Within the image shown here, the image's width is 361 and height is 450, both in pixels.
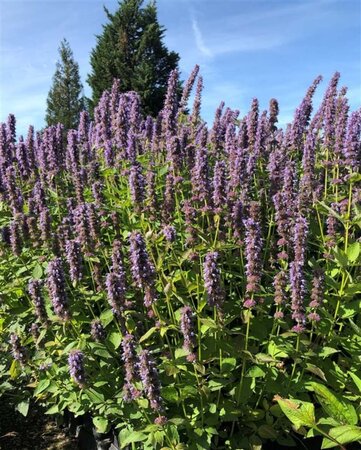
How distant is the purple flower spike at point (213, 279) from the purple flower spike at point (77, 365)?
1.02 metres

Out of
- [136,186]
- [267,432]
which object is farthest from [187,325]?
[136,186]

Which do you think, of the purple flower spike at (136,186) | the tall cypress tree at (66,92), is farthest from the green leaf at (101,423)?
the tall cypress tree at (66,92)

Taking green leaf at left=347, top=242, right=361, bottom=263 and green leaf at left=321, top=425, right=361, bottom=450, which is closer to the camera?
green leaf at left=321, top=425, right=361, bottom=450

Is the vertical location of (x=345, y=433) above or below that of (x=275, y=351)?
above

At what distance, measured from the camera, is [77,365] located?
3.48 m

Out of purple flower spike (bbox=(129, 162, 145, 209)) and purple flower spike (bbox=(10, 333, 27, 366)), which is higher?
purple flower spike (bbox=(129, 162, 145, 209))

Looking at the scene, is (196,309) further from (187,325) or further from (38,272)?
(38,272)

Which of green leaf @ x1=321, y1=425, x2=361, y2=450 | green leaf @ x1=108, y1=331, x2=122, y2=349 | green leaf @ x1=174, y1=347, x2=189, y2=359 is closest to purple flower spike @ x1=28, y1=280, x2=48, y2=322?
green leaf @ x1=108, y1=331, x2=122, y2=349

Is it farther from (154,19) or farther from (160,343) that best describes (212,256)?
(154,19)

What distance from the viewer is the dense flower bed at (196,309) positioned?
137 inches

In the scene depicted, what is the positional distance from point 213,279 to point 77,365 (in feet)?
3.83

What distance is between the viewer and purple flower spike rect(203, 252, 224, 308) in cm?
324

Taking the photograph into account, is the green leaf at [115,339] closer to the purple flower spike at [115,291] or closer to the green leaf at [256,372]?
the purple flower spike at [115,291]

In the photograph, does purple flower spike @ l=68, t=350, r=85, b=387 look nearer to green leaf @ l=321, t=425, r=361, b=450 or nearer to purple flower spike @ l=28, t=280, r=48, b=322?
purple flower spike @ l=28, t=280, r=48, b=322
